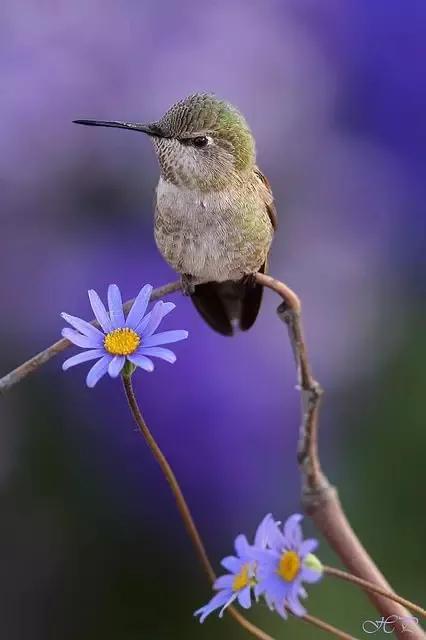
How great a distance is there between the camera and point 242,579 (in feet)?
1.57

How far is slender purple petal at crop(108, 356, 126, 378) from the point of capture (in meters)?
0.47

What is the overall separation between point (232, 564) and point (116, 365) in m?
0.11

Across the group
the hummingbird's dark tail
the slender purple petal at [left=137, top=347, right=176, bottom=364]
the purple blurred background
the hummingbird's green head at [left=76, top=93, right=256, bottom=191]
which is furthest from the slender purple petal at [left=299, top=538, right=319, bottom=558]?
the purple blurred background

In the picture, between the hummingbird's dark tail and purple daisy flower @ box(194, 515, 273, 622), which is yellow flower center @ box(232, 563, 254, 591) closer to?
purple daisy flower @ box(194, 515, 273, 622)

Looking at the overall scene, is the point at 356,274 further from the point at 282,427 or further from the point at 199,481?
the point at 199,481

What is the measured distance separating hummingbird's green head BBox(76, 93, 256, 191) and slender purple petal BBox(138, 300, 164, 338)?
0.84 feet

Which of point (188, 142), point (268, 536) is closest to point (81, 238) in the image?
point (188, 142)

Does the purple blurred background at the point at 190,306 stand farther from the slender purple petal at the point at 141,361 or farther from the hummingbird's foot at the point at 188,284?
the slender purple petal at the point at 141,361

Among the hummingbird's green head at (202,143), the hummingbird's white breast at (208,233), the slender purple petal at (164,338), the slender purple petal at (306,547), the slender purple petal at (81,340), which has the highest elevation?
the hummingbird's green head at (202,143)

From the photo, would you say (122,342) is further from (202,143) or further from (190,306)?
(190,306)

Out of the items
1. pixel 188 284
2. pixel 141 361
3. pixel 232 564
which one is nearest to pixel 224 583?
pixel 232 564

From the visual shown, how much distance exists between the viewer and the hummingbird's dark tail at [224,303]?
926mm

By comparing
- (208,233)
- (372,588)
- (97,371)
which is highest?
(208,233)

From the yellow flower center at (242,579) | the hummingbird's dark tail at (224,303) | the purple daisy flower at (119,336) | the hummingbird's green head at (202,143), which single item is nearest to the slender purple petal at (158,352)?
the purple daisy flower at (119,336)
